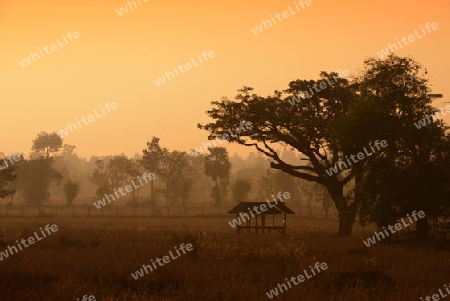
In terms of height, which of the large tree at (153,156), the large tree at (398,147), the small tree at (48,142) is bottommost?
the large tree at (398,147)

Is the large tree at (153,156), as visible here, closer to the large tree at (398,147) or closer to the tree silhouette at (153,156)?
the tree silhouette at (153,156)

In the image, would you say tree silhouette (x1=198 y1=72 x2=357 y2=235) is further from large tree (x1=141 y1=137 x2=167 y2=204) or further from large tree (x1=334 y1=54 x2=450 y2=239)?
large tree (x1=141 y1=137 x2=167 y2=204)

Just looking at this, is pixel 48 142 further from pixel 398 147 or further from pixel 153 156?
pixel 398 147

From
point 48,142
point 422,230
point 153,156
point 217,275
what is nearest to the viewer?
point 217,275

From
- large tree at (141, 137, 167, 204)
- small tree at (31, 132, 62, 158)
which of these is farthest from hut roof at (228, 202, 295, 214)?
small tree at (31, 132, 62, 158)

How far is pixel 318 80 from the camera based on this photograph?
37.1 m

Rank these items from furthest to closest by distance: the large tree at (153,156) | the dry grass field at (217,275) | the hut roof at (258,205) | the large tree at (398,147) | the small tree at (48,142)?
the small tree at (48,142)
the large tree at (153,156)
the hut roof at (258,205)
the large tree at (398,147)
the dry grass field at (217,275)

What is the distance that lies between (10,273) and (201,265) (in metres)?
5.55

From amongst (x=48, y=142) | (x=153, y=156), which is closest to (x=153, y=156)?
(x=153, y=156)

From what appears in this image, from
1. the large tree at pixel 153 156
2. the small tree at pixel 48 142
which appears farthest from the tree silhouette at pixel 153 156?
the small tree at pixel 48 142

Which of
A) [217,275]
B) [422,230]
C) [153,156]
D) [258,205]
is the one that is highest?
[153,156]

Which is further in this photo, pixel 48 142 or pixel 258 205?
pixel 48 142

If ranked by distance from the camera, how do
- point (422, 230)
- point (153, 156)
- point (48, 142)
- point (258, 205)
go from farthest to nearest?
point (48, 142) < point (153, 156) < point (258, 205) < point (422, 230)

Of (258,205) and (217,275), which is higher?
(217,275)
